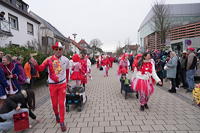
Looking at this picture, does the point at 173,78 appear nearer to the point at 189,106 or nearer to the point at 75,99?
the point at 189,106

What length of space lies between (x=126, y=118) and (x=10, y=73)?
10.7ft

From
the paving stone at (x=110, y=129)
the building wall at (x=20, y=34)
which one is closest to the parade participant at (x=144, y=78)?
the paving stone at (x=110, y=129)

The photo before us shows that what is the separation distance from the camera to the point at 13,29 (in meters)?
16.3

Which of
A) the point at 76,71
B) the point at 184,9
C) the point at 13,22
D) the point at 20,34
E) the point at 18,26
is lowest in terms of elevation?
the point at 76,71

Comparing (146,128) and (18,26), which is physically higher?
(18,26)

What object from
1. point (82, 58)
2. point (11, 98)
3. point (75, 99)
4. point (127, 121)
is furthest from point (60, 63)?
point (82, 58)

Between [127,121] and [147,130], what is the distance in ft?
2.17

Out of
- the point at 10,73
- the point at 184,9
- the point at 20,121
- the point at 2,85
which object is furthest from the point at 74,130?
the point at 184,9

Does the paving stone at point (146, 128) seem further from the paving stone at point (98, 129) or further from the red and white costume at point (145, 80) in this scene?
the red and white costume at point (145, 80)

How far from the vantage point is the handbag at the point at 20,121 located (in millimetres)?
3541

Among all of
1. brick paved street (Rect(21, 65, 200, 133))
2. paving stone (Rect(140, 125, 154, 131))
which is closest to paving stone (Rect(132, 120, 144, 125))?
brick paved street (Rect(21, 65, 200, 133))

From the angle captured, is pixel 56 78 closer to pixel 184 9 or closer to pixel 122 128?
pixel 122 128

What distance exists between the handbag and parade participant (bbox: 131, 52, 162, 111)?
3.23 meters

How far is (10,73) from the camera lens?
3.94 metres
